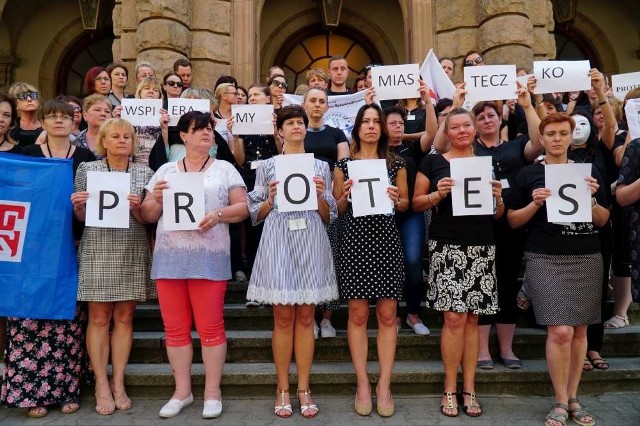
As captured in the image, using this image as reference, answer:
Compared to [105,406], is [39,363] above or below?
above

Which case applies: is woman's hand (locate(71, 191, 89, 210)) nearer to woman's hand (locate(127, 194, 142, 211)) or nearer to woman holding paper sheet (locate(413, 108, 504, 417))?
woman's hand (locate(127, 194, 142, 211))

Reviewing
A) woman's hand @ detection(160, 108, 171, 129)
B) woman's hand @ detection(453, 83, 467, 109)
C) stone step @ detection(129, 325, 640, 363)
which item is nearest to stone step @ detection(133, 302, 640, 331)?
stone step @ detection(129, 325, 640, 363)

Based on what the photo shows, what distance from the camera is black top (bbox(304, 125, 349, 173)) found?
4617mm

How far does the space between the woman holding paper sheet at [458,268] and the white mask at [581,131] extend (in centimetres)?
99

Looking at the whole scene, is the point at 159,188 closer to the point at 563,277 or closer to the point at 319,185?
the point at 319,185

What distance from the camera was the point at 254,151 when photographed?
539 cm

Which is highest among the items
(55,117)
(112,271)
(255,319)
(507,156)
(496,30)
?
(496,30)

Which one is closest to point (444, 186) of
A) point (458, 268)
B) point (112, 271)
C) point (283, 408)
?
point (458, 268)

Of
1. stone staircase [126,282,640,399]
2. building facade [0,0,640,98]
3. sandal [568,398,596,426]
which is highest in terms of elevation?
building facade [0,0,640,98]

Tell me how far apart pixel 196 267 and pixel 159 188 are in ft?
2.02

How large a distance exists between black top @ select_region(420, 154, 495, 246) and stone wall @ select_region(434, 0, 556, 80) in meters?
5.14

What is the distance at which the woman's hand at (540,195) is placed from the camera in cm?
355

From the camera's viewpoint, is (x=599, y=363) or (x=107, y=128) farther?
(x=599, y=363)

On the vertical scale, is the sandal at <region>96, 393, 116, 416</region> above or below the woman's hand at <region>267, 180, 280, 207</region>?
below
